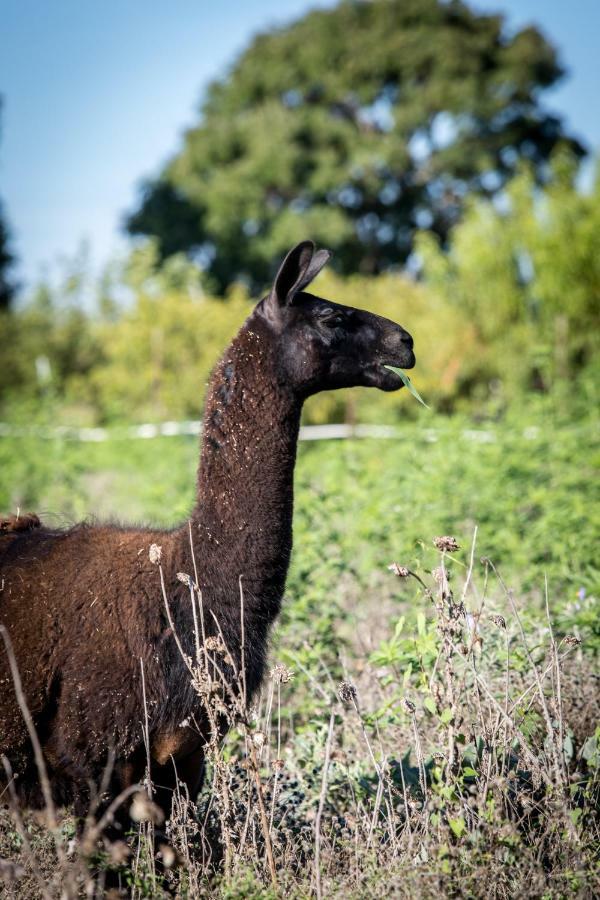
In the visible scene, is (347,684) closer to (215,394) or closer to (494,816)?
(494,816)

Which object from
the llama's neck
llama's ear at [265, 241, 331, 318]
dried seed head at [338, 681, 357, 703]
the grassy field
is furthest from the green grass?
dried seed head at [338, 681, 357, 703]

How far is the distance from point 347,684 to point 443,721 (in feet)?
1.08

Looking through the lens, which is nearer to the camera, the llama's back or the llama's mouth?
the llama's back

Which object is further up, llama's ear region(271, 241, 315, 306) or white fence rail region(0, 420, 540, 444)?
llama's ear region(271, 241, 315, 306)

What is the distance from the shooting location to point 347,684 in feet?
9.17

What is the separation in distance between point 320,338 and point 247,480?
67cm

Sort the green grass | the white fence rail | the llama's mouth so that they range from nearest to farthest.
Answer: the llama's mouth
the green grass
the white fence rail

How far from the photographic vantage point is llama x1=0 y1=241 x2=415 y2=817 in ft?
9.97

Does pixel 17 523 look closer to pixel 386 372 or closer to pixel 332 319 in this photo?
pixel 332 319

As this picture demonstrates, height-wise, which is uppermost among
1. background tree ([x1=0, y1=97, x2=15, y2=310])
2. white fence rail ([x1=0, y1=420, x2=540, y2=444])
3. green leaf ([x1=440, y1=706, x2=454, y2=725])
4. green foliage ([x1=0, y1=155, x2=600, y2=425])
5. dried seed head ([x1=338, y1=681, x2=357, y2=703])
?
background tree ([x1=0, y1=97, x2=15, y2=310])

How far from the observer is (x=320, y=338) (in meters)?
3.50

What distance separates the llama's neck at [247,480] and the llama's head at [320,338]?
0.07 m

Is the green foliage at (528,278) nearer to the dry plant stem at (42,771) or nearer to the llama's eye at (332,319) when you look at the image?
the llama's eye at (332,319)

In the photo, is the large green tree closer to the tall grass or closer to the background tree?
the background tree
